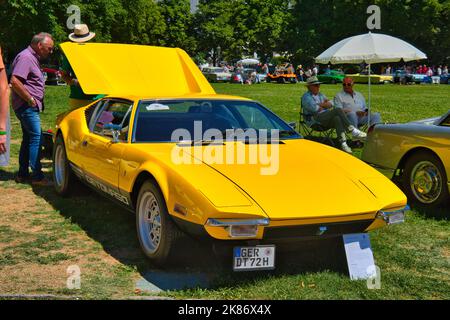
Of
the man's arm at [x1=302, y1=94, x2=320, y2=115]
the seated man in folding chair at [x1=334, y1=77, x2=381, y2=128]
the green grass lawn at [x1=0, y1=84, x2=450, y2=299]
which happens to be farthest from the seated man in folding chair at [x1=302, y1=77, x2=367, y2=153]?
the green grass lawn at [x1=0, y1=84, x2=450, y2=299]

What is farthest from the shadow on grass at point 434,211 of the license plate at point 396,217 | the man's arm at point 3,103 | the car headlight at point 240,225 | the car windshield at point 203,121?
the man's arm at point 3,103

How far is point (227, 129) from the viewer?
518 cm

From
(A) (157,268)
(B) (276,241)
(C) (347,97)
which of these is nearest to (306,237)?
(B) (276,241)

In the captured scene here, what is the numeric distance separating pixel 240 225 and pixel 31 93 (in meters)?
4.25

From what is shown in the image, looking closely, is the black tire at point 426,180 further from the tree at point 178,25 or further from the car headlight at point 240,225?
the tree at point 178,25

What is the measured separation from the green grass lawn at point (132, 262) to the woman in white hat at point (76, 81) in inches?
66.4

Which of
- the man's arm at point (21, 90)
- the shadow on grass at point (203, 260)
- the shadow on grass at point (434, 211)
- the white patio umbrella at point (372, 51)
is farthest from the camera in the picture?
the white patio umbrella at point (372, 51)

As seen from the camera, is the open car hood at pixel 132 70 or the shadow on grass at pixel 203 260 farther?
the open car hood at pixel 132 70

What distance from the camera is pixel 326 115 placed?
1033cm

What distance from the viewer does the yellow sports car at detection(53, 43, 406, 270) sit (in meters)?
3.77

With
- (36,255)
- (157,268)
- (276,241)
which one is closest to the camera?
(276,241)

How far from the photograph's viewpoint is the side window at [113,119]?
16.9 ft

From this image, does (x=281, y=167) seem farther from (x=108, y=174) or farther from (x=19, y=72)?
(x=19, y=72)
